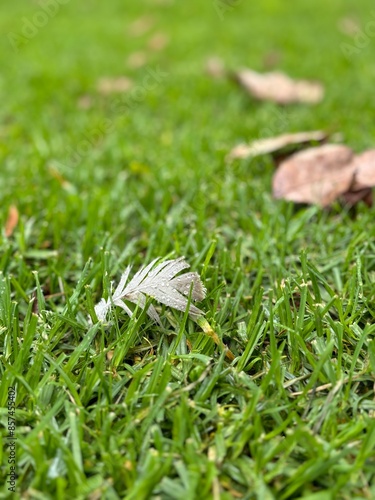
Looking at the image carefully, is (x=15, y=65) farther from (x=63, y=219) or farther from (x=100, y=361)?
(x=100, y=361)

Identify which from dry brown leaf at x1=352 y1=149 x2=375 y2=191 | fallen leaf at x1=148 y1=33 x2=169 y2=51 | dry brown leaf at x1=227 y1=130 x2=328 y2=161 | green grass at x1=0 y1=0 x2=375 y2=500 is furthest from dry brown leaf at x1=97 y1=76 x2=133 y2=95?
dry brown leaf at x1=352 y1=149 x2=375 y2=191

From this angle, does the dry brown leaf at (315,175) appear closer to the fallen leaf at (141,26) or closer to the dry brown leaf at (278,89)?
the dry brown leaf at (278,89)

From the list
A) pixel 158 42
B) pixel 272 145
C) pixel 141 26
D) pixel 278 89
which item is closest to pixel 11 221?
pixel 272 145

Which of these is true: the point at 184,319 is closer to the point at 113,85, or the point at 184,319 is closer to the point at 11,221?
the point at 11,221

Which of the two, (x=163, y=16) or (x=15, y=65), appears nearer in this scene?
(x=15, y=65)

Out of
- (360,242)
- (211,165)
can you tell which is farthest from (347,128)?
(360,242)

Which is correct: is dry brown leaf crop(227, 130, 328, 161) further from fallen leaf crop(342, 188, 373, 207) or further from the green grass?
fallen leaf crop(342, 188, 373, 207)
